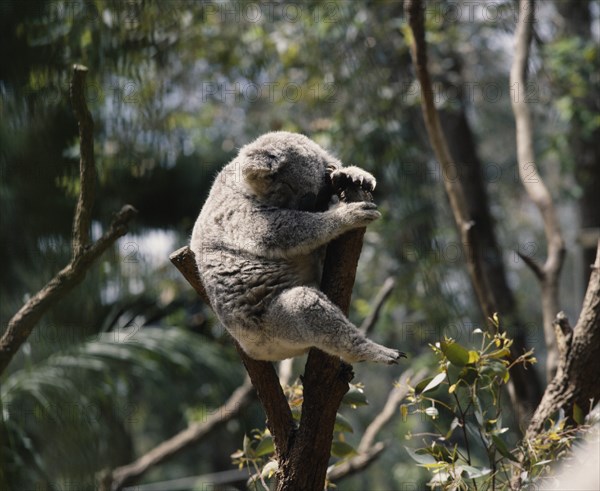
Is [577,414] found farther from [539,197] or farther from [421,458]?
[539,197]

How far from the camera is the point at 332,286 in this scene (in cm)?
308

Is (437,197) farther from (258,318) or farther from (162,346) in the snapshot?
(258,318)

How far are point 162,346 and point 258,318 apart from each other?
13.8 ft

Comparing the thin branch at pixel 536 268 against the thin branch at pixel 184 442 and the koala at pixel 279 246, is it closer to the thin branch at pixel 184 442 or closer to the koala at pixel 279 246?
the koala at pixel 279 246

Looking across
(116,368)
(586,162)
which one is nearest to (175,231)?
(116,368)

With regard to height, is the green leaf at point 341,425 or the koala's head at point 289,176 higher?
the koala's head at point 289,176

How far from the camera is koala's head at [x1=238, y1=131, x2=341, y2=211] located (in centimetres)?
356

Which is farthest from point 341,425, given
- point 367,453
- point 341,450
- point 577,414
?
point 367,453

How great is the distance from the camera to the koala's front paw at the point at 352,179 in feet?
10.9

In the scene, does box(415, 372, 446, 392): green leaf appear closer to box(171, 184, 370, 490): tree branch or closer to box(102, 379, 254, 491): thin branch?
box(171, 184, 370, 490): tree branch

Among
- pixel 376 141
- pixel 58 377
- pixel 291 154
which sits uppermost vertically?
pixel 291 154

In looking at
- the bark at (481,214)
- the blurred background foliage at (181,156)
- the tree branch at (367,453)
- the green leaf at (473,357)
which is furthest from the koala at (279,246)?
the bark at (481,214)

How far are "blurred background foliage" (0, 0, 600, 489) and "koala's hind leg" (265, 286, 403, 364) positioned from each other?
1.18 meters

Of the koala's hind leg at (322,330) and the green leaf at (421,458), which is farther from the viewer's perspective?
the green leaf at (421,458)
